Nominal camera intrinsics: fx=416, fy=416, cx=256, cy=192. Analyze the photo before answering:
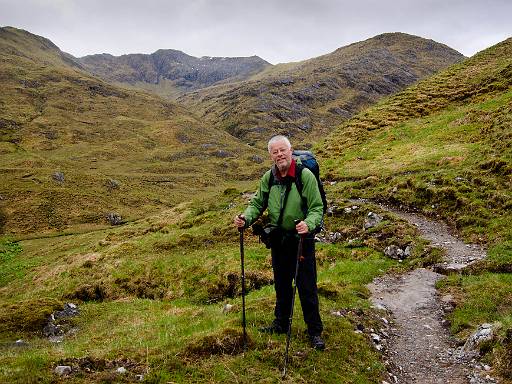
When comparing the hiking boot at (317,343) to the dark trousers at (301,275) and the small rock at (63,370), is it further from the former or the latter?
the small rock at (63,370)

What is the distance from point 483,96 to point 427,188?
31.6 meters

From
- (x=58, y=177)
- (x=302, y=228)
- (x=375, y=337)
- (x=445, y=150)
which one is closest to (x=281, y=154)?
(x=302, y=228)

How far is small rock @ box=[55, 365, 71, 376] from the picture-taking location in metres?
8.16

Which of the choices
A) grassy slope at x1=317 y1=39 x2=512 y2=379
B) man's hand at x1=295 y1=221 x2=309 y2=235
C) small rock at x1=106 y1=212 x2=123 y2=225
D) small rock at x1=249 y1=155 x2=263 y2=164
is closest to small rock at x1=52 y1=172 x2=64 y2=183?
small rock at x1=106 y1=212 x2=123 y2=225

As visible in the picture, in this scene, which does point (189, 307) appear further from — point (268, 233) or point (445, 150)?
point (445, 150)

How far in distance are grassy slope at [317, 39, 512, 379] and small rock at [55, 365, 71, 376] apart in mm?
8979

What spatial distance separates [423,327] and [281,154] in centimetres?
747

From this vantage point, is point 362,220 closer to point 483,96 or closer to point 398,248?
point 398,248

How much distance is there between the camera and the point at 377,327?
1188 centimetres

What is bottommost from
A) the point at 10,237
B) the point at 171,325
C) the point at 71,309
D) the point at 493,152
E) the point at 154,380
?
the point at 10,237

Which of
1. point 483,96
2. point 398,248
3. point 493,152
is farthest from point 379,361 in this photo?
point 483,96

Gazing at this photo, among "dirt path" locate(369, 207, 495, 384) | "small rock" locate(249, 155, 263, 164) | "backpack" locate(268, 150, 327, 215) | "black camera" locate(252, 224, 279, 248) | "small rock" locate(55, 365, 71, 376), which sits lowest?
"dirt path" locate(369, 207, 495, 384)

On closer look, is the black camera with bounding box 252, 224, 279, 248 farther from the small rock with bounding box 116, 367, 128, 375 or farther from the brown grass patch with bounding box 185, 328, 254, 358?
the small rock with bounding box 116, 367, 128, 375

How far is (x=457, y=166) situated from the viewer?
92.8ft
